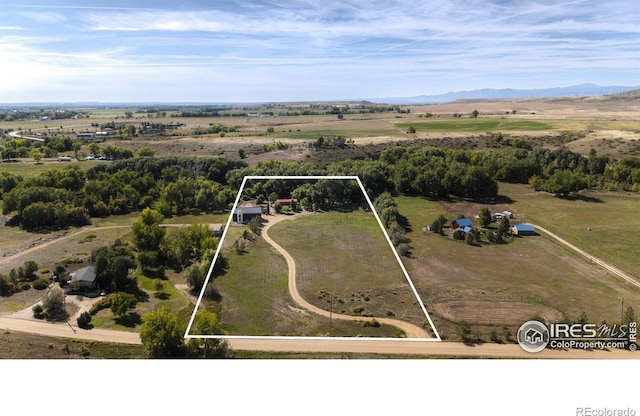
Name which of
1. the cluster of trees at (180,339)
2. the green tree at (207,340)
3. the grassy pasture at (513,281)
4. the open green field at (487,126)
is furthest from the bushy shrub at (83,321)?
the open green field at (487,126)

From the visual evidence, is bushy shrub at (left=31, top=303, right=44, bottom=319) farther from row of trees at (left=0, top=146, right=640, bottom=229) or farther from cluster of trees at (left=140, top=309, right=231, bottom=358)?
row of trees at (left=0, top=146, right=640, bottom=229)

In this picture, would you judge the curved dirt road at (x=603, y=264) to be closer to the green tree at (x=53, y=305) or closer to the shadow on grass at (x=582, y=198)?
the shadow on grass at (x=582, y=198)

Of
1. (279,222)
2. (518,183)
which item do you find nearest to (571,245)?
(518,183)

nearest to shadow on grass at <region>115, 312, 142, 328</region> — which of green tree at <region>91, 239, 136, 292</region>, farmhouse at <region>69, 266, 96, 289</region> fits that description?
green tree at <region>91, 239, 136, 292</region>

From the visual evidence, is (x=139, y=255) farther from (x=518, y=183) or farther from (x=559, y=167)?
(x=559, y=167)

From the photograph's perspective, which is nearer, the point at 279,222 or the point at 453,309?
the point at 279,222

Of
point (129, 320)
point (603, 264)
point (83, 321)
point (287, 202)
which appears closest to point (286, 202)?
point (287, 202)

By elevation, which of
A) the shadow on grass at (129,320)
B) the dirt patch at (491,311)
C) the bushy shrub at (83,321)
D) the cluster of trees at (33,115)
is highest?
the cluster of trees at (33,115)
